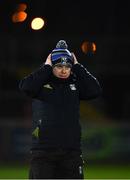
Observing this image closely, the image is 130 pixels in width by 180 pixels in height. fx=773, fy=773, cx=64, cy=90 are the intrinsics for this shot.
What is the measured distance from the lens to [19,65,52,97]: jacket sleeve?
7.92 metres

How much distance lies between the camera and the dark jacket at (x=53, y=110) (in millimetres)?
7797

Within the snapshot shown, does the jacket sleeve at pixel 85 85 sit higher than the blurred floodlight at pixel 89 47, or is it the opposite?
the blurred floodlight at pixel 89 47

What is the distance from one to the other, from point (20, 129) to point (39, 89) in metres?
Result: 12.4

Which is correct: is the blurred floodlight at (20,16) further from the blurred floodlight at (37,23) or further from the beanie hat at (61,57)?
the beanie hat at (61,57)

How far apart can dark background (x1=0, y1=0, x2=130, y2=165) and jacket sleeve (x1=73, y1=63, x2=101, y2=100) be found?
11.6 metres

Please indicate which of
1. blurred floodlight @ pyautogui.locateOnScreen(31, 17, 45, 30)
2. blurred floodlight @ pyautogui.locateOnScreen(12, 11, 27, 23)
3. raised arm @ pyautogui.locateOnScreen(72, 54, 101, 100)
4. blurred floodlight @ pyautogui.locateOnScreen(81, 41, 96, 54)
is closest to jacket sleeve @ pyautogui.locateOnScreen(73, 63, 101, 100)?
raised arm @ pyautogui.locateOnScreen(72, 54, 101, 100)

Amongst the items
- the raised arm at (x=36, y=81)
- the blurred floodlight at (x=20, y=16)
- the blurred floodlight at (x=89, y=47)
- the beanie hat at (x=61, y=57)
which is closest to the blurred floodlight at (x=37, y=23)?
the blurred floodlight at (x=20, y=16)

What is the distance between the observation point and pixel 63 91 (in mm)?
7953

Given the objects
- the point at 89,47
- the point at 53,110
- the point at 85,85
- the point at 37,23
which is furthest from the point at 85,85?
the point at 37,23

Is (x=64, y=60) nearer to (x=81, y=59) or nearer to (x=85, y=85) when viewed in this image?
(x=85, y=85)

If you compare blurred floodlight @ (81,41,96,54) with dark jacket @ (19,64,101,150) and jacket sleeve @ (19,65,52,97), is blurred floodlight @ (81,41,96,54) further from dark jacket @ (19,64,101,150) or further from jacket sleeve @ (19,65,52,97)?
jacket sleeve @ (19,65,52,97)

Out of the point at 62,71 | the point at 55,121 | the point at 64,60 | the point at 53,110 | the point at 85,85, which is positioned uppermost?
the point at 64,60

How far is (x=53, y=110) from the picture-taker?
7863mm

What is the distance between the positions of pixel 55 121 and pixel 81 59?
13456 mm
